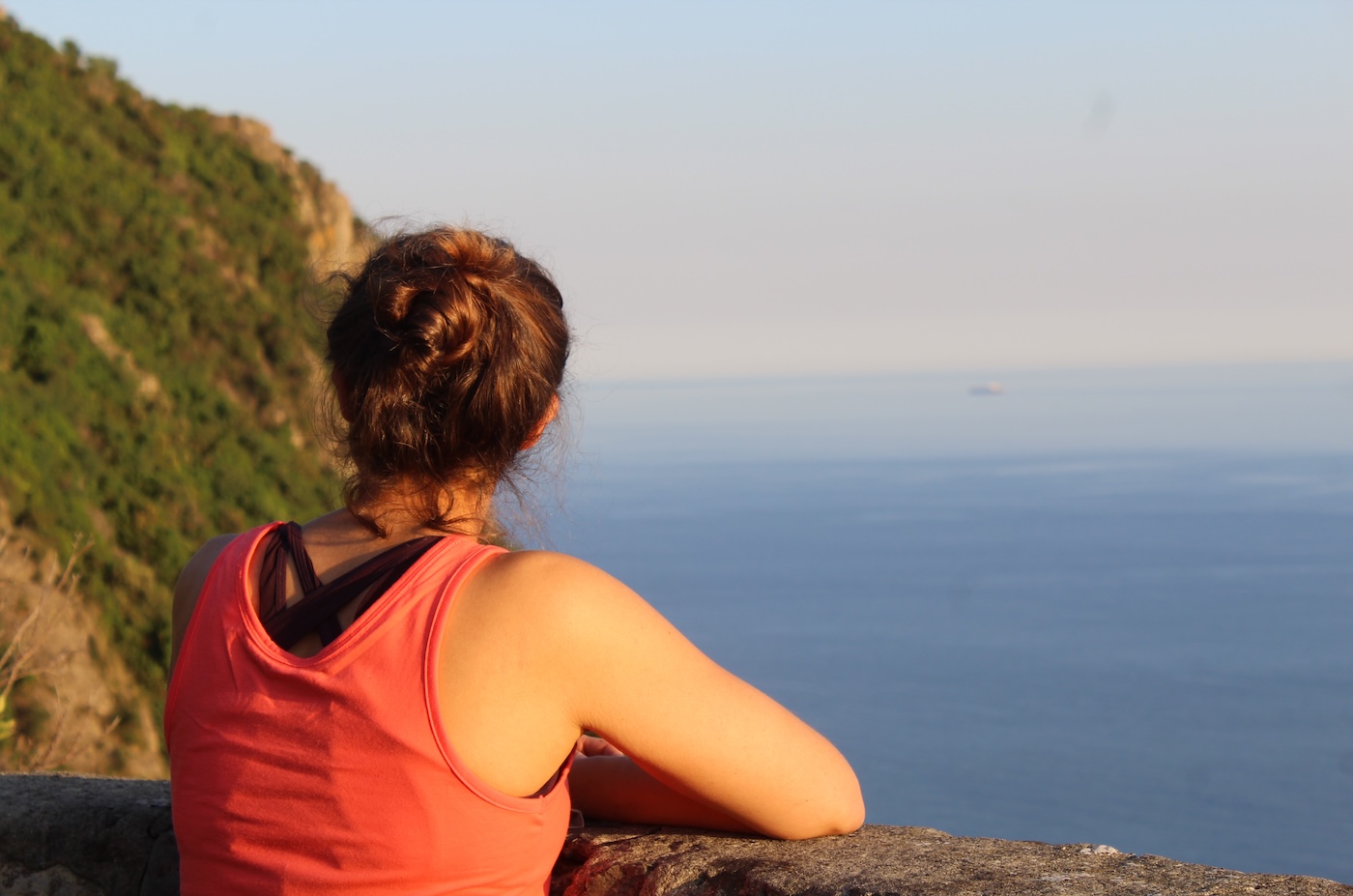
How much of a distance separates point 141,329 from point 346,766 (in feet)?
95.0

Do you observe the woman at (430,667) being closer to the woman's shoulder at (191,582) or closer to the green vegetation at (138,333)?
the woman's shoulder at (191,582)

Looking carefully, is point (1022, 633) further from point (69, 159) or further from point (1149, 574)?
point (69, 159)

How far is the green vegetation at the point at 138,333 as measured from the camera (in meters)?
21.8

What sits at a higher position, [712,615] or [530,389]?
[530,389]

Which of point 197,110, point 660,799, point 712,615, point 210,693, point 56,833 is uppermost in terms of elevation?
point 197,110

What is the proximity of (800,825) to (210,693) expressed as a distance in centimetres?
77

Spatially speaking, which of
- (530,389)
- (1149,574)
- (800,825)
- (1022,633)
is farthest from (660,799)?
(1149,574)

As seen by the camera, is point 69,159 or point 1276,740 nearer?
point 69,159

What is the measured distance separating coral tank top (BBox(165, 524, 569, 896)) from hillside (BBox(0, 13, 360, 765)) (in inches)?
770

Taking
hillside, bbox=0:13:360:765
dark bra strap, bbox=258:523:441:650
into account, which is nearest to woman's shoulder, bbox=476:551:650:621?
dark bra strap, bbox=258:523:441:650

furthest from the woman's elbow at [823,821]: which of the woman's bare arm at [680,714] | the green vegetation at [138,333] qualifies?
the green vegetation at [138,333]

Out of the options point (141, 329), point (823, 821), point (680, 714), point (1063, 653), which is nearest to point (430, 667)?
point (680, 714)

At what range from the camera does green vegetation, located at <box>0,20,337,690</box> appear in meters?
21.8

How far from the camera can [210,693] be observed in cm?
133
